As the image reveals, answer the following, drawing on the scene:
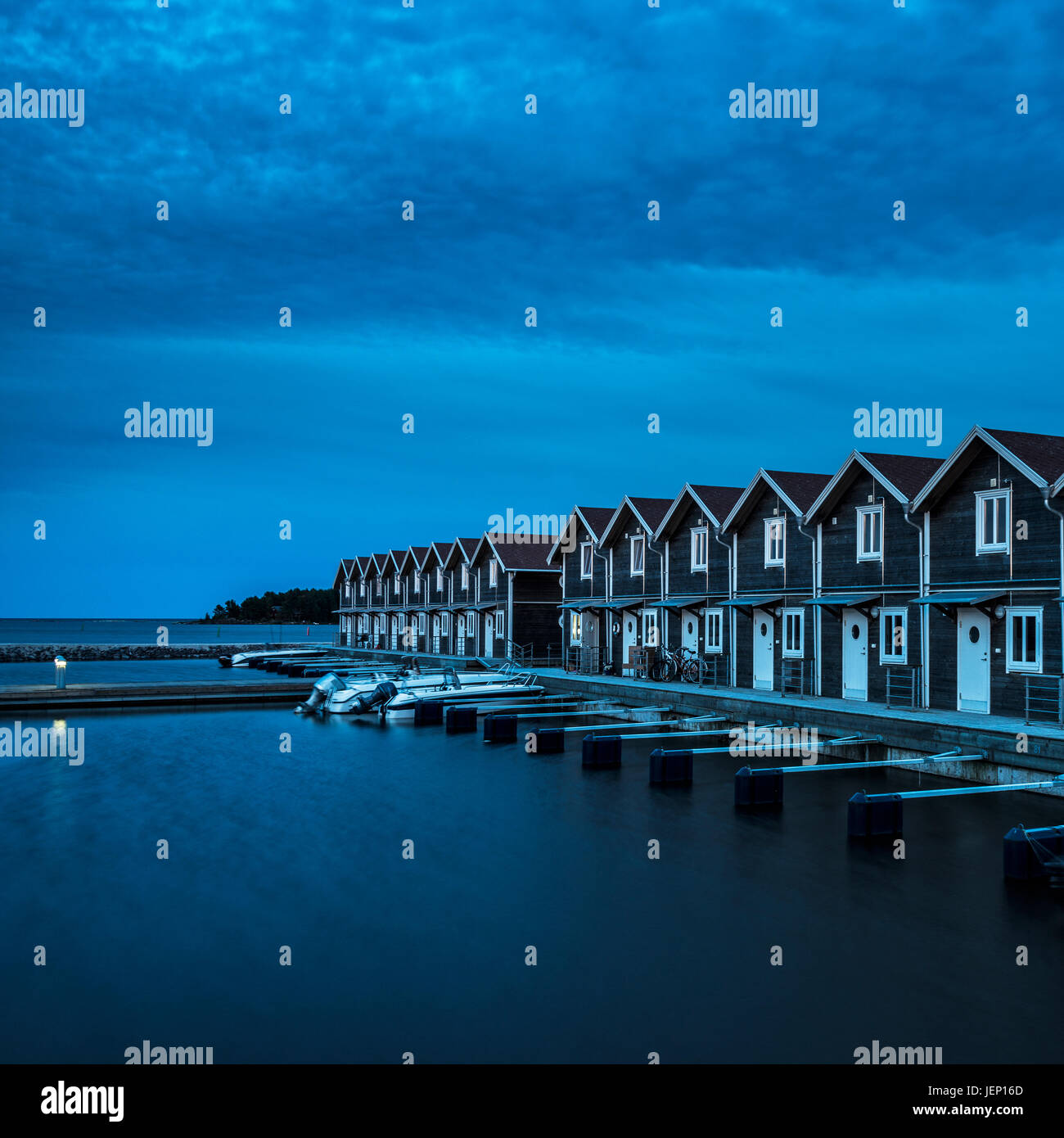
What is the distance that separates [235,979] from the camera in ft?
32.7

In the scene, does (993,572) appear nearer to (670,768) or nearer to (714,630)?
(670,768)

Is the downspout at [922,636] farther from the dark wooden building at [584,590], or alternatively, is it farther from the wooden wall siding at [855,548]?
the dark wooden building at [584,590]

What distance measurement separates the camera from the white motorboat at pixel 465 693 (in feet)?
114

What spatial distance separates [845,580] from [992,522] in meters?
5.35

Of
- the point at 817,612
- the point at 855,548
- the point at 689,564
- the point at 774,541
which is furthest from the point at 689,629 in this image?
the point at 855,548

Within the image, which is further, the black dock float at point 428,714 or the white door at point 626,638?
the white door at point 626,638

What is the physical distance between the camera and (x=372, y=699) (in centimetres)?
3597

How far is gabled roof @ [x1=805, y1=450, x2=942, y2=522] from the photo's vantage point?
2567 centimetres

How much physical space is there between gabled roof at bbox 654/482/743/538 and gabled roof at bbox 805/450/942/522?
4.99 metres

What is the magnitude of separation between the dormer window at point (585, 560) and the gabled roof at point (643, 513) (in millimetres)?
1441

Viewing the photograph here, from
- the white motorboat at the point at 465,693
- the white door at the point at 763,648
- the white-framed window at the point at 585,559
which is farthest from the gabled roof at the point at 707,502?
the white motorboat at the point at 465,693
